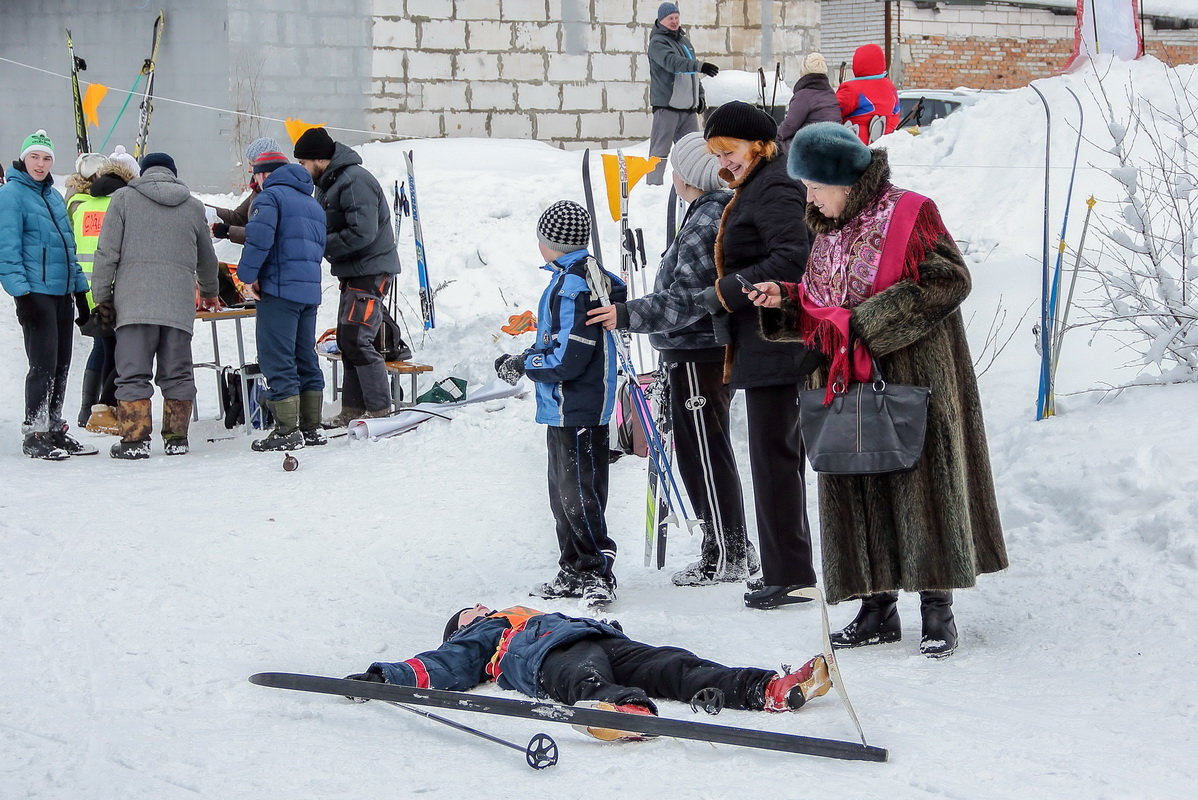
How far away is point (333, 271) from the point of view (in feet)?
26.6

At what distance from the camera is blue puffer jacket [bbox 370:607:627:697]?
3.37m

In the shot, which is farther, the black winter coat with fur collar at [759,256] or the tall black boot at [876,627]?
the black winter coat with fur collar at [759,256]

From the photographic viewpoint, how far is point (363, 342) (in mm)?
7887

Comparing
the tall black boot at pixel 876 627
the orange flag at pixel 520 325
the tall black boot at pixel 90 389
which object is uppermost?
the orange flag at pixel 520 325

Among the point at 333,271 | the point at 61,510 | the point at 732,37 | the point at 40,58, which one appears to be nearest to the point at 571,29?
the point at 732,37

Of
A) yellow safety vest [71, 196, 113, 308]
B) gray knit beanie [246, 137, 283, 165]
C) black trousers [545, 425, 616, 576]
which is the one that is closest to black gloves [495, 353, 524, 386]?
black trousers [545, 425, 616, 576]

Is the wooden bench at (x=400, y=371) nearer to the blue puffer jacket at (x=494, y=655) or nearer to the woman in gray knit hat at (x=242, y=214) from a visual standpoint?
the woman in gray knit hat at (x=242, y=214)

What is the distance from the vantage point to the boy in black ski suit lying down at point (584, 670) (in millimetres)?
3111

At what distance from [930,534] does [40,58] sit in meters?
13.0

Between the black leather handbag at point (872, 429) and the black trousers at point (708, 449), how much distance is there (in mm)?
1107

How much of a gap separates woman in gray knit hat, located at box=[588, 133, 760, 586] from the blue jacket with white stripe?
0.24m

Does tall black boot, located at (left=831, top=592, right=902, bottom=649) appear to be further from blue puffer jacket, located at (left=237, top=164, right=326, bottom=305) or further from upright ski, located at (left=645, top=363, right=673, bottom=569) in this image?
blue puffer jacket, located at (left=237, top=164, right=326, bottom=305)

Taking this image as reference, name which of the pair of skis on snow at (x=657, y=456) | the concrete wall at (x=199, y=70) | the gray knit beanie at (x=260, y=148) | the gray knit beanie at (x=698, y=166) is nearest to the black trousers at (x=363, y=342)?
the gray knit beanie at (x=260, y=148)

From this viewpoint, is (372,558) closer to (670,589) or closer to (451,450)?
(670,589)
